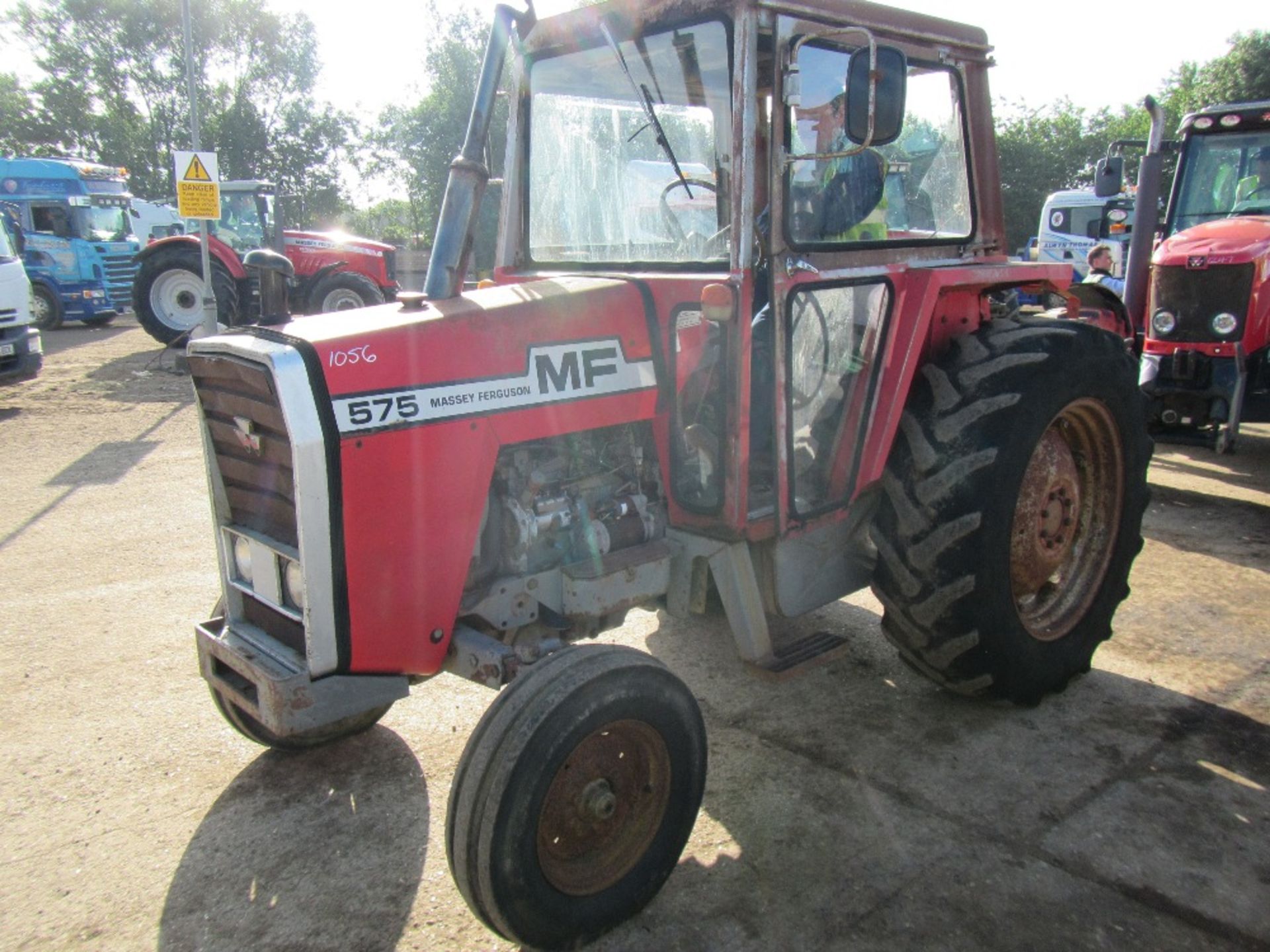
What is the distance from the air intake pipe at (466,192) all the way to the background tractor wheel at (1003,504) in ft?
5.21

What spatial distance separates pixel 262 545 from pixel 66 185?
815 inches

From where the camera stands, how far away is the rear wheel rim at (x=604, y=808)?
7.70ft

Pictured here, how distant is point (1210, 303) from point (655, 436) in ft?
18.6

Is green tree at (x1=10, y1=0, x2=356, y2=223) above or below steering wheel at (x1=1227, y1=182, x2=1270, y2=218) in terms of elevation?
above

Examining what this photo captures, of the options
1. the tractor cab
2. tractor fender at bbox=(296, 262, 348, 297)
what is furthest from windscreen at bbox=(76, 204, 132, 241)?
the tractor cab

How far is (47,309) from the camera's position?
1791 centimetres

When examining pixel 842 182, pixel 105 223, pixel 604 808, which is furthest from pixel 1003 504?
pixel 105 223

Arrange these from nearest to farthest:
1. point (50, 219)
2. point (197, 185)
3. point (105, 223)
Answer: point (197, 185), point (50, 219), point (105, 223)

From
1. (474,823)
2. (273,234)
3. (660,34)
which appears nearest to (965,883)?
(474,823)

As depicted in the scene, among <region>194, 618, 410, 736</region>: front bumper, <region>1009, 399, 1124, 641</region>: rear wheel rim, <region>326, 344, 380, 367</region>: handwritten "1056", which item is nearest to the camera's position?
<region>326, 344, 380, 367</region>: handwritten "1056"

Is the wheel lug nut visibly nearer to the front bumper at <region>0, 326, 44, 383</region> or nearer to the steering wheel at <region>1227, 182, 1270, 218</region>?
the steering wheel at <region>1227, 182, 1270, 218</region>

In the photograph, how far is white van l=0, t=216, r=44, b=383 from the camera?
10211 mm

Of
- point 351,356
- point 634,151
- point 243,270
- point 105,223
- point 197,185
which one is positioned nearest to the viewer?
point 351,356

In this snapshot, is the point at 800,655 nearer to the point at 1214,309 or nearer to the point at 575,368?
the point at 575,368
